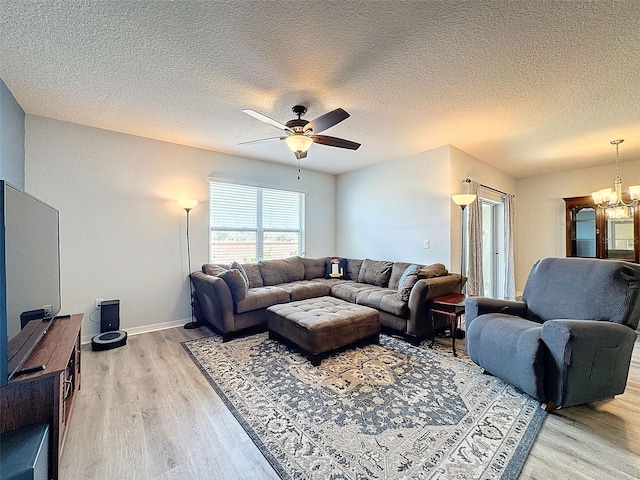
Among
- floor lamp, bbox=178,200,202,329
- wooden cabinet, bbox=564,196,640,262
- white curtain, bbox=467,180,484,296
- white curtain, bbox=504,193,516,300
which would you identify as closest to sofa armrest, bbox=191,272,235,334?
floor lamp, bbox=178,200,202,329

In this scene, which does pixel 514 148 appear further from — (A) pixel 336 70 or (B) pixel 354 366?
(B) pixel 354 366

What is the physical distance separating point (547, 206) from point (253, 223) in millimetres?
5954

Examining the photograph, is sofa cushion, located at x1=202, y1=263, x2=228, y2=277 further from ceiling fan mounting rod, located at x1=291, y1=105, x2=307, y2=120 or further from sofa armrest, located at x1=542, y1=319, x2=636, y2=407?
sofa armrest, located at x1=542, y1=319, x2=636, y2=407

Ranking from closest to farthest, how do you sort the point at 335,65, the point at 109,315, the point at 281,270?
the point at 335,65 < the point at 109,315 < the point at 281,270

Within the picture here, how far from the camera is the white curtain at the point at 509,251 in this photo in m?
5.29

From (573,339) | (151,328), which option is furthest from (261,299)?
(573,339)

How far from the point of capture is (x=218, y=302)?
11.0 feet

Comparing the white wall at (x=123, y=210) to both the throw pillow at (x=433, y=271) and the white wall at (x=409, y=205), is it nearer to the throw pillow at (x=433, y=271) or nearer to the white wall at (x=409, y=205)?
the white wall at (x=409, y=205)

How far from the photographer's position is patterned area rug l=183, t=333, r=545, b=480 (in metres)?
1.53

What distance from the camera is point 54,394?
135 cm

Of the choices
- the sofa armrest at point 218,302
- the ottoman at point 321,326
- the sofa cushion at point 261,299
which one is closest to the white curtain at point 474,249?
the ottoman at point 321,326

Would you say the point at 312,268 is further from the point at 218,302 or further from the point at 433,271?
the point at 433,271

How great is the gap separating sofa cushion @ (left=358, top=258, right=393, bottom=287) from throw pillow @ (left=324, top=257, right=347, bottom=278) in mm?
427

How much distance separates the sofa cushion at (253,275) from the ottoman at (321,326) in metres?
1.05
